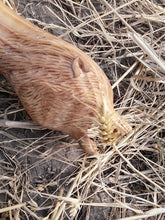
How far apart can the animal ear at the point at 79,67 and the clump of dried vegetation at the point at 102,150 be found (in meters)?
0.40

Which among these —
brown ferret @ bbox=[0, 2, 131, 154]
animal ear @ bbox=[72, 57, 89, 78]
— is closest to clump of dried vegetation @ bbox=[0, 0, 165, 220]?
brown ferret @ bbox=[0, 2, 131, 154]

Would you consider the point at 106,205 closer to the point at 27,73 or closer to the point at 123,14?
the point at 27,73

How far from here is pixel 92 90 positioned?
45.6 inches

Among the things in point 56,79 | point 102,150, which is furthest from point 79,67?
point 102,150

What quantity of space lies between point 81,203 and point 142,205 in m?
0.33

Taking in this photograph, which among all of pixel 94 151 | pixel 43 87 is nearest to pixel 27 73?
pixel 43 87

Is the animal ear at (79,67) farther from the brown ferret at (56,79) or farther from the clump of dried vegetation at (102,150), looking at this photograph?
the clump of dried vegetation at (102,150)

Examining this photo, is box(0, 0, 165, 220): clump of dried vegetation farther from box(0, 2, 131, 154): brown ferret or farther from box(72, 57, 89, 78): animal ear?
box(72, 57, 89, 78): animal ear

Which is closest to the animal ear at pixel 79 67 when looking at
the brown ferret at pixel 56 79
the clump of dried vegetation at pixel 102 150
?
the brown ferret at pixel 56 79

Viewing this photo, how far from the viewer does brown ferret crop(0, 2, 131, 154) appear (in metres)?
1.16

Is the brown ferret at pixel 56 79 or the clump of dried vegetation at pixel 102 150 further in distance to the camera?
the clump of dried vegetation at pixel 102 150

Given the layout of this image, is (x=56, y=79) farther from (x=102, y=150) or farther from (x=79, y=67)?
(x=102, y=150)

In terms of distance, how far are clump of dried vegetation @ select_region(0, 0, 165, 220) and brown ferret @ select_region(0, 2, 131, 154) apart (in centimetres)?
24

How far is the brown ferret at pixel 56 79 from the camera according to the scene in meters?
1.16
